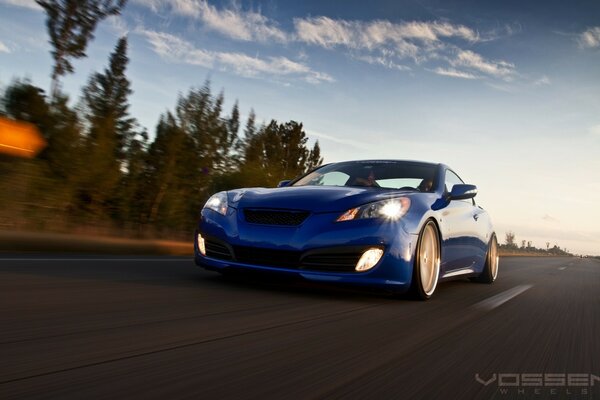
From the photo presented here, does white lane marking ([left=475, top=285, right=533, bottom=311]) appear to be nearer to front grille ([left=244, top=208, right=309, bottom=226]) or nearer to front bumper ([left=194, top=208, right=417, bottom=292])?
front bumper ([left=194, top=208, right=417, bottom=292])

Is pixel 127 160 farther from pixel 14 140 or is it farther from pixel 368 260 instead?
pixel 368 260

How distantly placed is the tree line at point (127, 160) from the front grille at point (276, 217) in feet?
32.7

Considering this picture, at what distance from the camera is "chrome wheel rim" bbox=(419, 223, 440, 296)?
4.71m

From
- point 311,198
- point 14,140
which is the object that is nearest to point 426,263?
point 311,198

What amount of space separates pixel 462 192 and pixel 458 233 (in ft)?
1.61

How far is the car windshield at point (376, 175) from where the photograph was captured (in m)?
5.71

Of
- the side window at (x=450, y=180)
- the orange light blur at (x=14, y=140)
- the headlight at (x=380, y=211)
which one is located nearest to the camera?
the headlight at (x=380, y=211)

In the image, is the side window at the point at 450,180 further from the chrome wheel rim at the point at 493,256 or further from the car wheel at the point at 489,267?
the chrome wheel rim at the point at 493,256

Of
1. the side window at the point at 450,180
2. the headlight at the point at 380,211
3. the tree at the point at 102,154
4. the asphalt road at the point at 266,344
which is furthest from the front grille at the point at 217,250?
the tree at the point at 102,154

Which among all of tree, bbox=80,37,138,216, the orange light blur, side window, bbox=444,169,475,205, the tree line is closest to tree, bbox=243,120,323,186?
the tree line

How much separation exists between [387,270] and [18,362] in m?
2.91

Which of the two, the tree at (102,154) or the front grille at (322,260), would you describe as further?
the tree at (102,154)

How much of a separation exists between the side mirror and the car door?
88 millimetres

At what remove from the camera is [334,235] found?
421 cm
